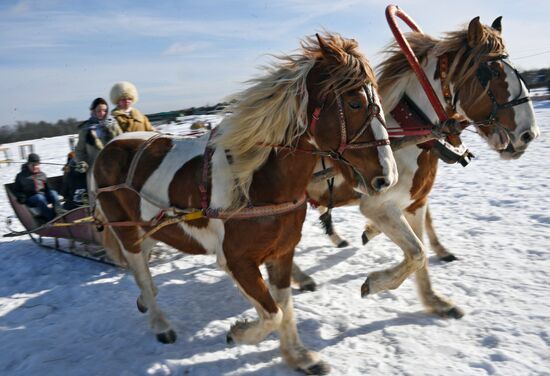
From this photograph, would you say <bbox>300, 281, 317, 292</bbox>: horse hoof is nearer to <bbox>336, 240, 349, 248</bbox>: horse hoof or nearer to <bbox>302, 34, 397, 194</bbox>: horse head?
<bbox>336, 240, 349, 248</bbox>: horse hoof

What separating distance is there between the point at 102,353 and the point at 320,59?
2.61 meters

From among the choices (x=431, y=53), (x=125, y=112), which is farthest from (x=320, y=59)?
(x=125, y=112)

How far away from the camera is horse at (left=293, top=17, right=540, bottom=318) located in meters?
3.20

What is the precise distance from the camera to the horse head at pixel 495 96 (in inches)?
124

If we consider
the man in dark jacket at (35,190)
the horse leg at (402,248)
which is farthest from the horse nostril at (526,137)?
the man in dark jacket at (35,190)

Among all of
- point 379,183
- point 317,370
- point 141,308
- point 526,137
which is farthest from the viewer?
point 141,308

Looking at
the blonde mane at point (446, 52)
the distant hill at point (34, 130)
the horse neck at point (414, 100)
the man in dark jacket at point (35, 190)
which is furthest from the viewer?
the distant hill at point (34, 130)

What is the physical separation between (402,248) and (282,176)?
52.6 inches

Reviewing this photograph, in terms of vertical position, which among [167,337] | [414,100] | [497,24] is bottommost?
[167,337]

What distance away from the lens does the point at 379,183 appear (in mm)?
2225

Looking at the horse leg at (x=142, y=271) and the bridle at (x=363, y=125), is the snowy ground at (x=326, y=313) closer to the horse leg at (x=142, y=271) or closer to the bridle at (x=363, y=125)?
the horse leg at (x=142, y=271)

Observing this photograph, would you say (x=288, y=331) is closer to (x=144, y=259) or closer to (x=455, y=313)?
(x=455, y=313)

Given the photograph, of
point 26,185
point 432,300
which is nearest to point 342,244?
point 432,300

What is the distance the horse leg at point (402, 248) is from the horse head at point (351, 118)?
110 cm
